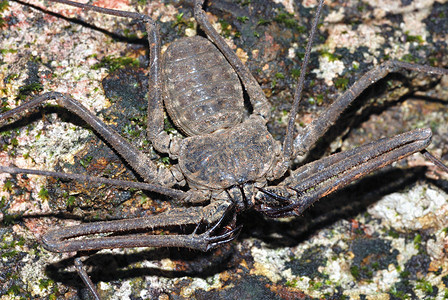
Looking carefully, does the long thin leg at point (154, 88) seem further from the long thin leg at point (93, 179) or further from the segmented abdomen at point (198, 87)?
the long thin leg at point (93, 179)

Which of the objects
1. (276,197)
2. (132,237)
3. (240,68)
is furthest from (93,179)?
(240,68)

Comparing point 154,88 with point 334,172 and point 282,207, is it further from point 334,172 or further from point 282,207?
point 334,172

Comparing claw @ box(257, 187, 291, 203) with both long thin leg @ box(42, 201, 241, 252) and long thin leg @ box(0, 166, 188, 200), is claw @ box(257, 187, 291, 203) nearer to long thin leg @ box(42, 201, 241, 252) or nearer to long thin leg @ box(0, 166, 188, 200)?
long thin leg @ box(42, 201, 241, 252)

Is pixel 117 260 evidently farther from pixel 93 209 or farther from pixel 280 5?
pixel 280 5

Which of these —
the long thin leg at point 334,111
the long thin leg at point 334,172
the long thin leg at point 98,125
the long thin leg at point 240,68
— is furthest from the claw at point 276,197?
the long thin leg at point 98,125

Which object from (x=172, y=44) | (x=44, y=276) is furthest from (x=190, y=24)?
(x=44, y=276)
